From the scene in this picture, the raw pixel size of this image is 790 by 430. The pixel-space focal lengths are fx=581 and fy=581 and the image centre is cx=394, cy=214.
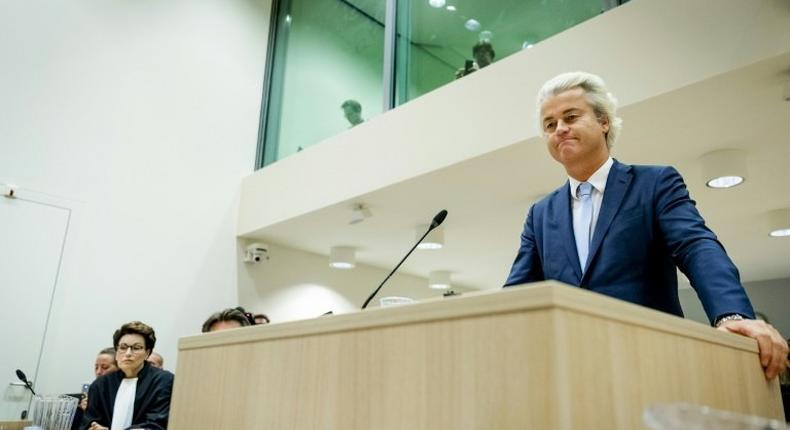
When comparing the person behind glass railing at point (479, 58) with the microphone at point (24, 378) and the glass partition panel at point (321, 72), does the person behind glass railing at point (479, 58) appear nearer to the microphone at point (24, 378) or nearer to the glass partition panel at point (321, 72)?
the glass partition panel at point (321, 72)

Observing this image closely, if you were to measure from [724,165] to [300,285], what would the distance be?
11.0 feet

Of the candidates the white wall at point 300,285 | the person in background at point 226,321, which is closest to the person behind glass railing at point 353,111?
the white wall at point 300,285

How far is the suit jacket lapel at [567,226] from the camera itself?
42.6 inches

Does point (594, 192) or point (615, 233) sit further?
point (594, 192)

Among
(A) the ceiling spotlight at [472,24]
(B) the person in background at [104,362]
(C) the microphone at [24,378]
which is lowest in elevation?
(C) the microphone at [24,378]

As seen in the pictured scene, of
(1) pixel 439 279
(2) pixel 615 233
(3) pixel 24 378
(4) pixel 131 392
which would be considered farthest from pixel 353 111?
(2) pixel 615 233

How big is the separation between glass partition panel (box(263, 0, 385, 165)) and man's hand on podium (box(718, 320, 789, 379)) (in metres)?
3.02

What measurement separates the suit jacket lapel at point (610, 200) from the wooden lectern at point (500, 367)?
28 cm

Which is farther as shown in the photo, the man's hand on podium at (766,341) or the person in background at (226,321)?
the person in background at (226,321)

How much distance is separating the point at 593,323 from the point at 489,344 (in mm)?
104

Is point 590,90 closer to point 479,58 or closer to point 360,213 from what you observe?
point 479,58

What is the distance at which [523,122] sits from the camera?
8.93ft

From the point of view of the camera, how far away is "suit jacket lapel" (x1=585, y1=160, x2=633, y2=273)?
3.42 ft

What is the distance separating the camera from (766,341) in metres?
→ 0.87
